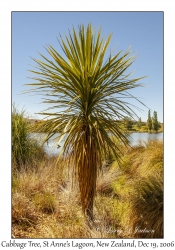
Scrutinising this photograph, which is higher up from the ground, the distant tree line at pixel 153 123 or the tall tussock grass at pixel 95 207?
the distant tree line at pixel 153 123

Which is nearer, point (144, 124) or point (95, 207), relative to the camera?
point (95, 207)

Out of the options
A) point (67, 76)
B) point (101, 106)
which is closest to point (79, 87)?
point (67, 76)

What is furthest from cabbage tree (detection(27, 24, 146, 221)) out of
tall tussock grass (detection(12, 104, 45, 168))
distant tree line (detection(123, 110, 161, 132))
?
tall tussock grass (detection(12, 104, 45, 168))

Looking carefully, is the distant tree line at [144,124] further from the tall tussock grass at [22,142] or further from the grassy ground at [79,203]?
the tall tussock grass at [22,142]

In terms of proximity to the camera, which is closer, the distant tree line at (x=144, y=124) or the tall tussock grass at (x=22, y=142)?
the distant tree line at (x=144, y=124)

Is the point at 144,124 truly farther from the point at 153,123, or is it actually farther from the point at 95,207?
the point at 95,207

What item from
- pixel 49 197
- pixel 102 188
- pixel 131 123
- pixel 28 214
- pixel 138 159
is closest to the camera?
pixel 131 123

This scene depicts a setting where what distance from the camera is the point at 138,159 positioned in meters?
5.31

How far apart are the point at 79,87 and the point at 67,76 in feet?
0.60

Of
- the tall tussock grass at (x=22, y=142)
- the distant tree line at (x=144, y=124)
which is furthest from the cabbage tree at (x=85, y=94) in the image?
the tall tussock grass at (x=22, y=142)

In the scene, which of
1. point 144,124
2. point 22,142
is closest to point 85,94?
point 144,124

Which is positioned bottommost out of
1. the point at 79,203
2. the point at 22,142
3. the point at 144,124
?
the point at 79,203

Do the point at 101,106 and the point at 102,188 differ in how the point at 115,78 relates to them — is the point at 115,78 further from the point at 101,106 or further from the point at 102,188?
the point at 102,188

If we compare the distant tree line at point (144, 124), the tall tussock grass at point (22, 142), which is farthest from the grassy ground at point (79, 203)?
the distant tree line at point (144, 124)
